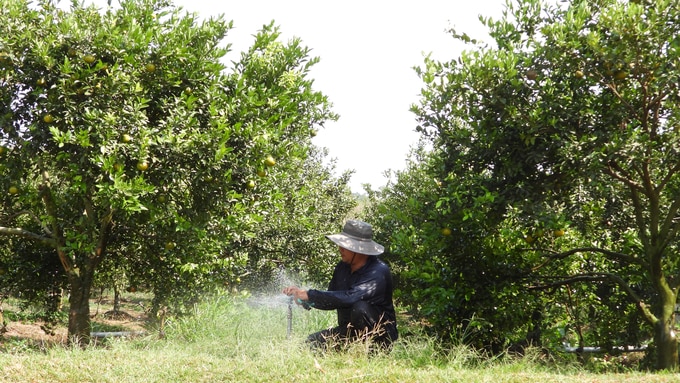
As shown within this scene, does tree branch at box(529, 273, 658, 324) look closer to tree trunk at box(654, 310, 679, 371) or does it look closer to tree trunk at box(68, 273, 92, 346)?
tree trunk at box(654, 310, 679, 371)

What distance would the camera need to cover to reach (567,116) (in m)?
7.01

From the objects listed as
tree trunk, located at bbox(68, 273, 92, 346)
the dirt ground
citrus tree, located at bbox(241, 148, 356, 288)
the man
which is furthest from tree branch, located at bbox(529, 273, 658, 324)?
the dirt ground

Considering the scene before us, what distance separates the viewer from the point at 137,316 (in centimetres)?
2753

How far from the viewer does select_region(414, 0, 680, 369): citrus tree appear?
6.72 meters

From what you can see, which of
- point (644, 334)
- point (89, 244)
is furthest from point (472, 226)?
point (89, 244)

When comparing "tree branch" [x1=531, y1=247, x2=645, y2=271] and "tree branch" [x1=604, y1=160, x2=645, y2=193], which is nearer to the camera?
"tree branch" [x1=604, y1=160, x2=645, y2=193]

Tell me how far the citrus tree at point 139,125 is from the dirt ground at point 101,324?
6.22 meters

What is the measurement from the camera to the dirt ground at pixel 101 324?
56.6ft

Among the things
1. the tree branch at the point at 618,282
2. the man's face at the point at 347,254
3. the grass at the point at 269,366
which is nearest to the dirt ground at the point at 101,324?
the grass at the point at 269,366

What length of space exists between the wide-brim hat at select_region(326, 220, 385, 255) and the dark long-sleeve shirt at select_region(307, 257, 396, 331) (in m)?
0.17

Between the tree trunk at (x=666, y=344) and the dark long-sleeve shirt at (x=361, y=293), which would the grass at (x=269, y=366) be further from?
the tree trunk at (x=666, y=344)

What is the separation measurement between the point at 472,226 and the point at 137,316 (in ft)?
76.0

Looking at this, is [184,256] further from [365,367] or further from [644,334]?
[644,334]

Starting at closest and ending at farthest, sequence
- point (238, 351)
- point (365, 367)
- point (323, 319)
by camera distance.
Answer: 1. point (365, 367)
2. point (238, 351)
3. point (323, 319)
